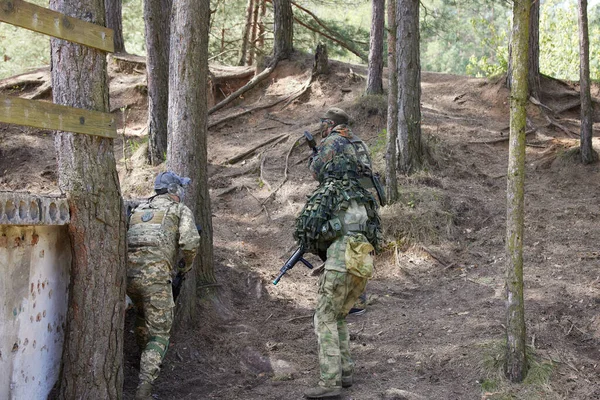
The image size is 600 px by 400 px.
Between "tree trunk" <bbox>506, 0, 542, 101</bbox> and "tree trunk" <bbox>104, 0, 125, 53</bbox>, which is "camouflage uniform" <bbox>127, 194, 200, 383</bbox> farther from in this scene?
"tree trunk" <bbox>104, 0, 125, 53</bbox>

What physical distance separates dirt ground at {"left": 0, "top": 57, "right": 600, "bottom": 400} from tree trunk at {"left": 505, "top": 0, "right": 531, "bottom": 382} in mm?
275

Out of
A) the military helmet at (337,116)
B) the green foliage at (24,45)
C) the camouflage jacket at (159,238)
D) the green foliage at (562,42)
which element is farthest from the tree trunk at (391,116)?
the green foliage at (562,42)

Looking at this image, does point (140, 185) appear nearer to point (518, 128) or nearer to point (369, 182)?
point (369, 182)

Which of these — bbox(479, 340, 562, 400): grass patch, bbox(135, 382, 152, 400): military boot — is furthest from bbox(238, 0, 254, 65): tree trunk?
bbox(135, 382, 152, 400): military boot

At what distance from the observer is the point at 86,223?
487cm

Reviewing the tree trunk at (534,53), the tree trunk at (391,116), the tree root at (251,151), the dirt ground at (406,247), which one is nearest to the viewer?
the dirt ground at (406,247)

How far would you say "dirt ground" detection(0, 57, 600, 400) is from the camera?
20.1ft

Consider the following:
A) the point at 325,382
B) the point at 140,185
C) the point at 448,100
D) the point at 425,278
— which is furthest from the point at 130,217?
the point at 448,100

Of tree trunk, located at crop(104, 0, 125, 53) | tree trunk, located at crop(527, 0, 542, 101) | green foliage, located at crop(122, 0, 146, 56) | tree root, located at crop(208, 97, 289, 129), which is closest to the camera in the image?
tree trunk, located at crop(527, 0, 542, 101)

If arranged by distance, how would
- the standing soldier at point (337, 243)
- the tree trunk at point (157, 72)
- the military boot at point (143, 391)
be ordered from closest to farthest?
the military boot at point (143, 391)
the standing soldier at point (337, 243)
the tree trunk at point (157, 72)

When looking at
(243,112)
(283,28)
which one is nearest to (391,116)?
(243,112)

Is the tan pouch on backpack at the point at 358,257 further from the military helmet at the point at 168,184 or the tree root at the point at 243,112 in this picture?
the tree root at the point at 243,112

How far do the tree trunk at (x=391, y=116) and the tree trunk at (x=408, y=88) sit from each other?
A: 133cm

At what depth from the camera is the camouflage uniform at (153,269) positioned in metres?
5.51
